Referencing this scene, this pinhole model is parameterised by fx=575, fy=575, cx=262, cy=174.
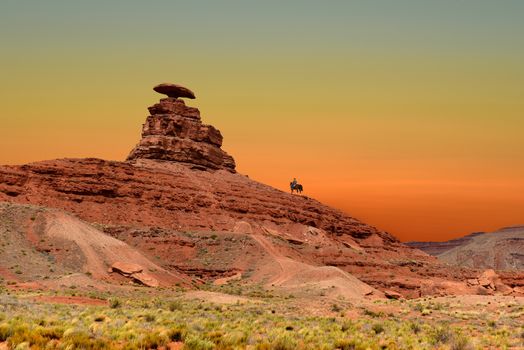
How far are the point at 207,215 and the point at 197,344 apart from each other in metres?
69.6

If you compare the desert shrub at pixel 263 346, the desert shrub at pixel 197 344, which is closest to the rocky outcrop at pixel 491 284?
the desert shrub at pixel 263 346

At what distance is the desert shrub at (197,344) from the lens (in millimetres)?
16359

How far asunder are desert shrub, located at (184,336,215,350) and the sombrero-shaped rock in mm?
102824

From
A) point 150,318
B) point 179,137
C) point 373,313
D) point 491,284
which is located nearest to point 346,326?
point 150,318

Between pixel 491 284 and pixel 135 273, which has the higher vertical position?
pixel 491 284

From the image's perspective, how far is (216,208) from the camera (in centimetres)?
8869

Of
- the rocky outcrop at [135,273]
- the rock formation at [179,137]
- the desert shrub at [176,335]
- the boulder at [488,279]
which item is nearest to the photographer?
the desert shrub at [176,335]

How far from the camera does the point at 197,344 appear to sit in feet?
54.4

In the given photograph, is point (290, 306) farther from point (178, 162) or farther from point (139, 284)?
point (178, 162)

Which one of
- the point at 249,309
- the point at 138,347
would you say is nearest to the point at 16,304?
the point at 138,347

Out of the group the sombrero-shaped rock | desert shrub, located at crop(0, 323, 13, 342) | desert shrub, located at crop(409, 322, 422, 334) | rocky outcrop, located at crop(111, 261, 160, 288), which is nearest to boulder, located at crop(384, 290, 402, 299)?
rocky outcrop, located at crop(111, 261, 160, 288)

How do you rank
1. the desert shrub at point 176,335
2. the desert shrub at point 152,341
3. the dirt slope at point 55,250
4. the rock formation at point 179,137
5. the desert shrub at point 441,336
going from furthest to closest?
the rock formation at point 179,137, the dirt slope at point 55,250, the desert shrub at point 441,336, the desert shrub at point 176,335, the desert shrub at point 152,341

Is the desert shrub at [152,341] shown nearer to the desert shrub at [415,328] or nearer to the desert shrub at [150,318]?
the desert shrub at [150,318]

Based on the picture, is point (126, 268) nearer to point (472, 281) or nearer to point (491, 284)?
point (472, 281)
